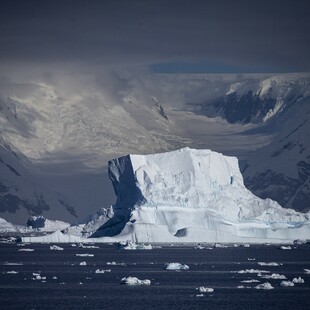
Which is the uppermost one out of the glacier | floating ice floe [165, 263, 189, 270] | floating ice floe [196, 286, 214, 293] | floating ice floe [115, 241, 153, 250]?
the glacier

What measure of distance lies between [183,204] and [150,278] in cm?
4054

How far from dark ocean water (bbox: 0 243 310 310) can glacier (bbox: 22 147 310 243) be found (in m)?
3.28

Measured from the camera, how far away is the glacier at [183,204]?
429ft

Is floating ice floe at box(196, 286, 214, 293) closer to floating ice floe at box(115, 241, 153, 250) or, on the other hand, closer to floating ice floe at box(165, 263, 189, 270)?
floating ice floe at box(165, 263, 189, 270)

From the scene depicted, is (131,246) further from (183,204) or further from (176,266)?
(176,266)

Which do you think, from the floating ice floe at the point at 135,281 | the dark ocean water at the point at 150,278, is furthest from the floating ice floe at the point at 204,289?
the floating ice floe at the point at 135,281

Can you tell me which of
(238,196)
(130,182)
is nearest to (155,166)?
(130,182)

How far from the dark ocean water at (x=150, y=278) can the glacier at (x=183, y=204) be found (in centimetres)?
328

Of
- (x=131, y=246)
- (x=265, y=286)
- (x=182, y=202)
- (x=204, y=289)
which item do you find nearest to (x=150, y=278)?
(x=204, y=289)

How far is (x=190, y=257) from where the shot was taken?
11856 cm

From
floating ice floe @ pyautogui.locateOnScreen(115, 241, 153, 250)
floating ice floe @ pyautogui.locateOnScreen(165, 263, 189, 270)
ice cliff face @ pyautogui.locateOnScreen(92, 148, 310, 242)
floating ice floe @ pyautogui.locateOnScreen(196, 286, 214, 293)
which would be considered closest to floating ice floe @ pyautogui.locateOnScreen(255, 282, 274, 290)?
floating ice floe @ pyautogui.locateOnScreen(196, 286, 214, 293)

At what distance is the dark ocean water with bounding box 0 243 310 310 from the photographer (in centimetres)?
7625

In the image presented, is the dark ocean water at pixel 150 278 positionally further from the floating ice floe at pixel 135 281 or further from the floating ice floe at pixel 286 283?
the floating ice floe at pixel 135 281

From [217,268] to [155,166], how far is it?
30987mm
